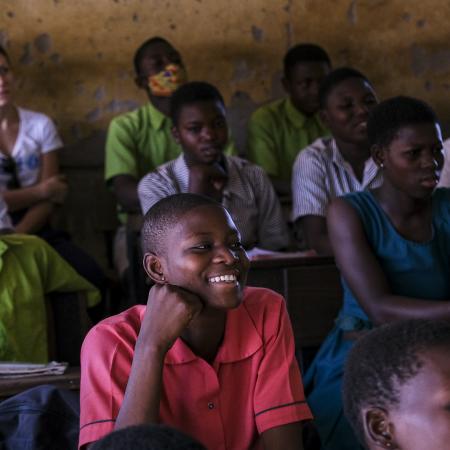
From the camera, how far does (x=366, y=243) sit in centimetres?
267

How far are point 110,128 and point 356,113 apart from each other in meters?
1.30

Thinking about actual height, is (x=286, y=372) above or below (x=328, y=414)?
above

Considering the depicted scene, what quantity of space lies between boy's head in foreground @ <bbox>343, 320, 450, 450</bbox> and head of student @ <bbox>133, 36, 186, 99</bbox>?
2980 mm

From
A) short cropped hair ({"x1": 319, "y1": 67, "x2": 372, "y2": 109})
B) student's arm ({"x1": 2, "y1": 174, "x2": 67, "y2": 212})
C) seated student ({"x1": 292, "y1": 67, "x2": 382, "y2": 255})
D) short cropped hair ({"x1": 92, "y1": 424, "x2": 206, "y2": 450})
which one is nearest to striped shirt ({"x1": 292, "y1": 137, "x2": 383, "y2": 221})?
seated student ({"x1": 292, "y1": 67, "x2": 382, "y2": 255})

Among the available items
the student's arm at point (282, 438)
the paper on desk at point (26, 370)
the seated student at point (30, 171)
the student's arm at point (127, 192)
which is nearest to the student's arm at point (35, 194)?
the seated student at point (30, 171)

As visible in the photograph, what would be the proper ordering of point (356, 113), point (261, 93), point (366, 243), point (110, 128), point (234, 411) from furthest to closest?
point (261, 93), point (110, 128), point (356, 113), point (366, 243), point (234, 411)

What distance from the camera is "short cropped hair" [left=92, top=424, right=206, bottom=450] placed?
1.21 m

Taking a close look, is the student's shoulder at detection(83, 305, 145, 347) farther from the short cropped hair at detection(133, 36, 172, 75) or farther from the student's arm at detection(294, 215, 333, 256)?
the short cropped hair at detection(133, 36, 172, 75)

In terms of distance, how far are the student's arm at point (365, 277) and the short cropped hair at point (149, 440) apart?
1.37m

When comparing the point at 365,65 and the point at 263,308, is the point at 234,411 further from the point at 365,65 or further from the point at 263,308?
the point at 365,65

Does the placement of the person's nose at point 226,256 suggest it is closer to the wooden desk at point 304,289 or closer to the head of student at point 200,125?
the wooden desk at point 304,289

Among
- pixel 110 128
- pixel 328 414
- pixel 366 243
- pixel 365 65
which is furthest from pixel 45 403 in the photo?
pixel 365 65

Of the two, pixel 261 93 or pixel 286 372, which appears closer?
pixel 286 372

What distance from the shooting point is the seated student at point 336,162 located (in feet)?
12.2
